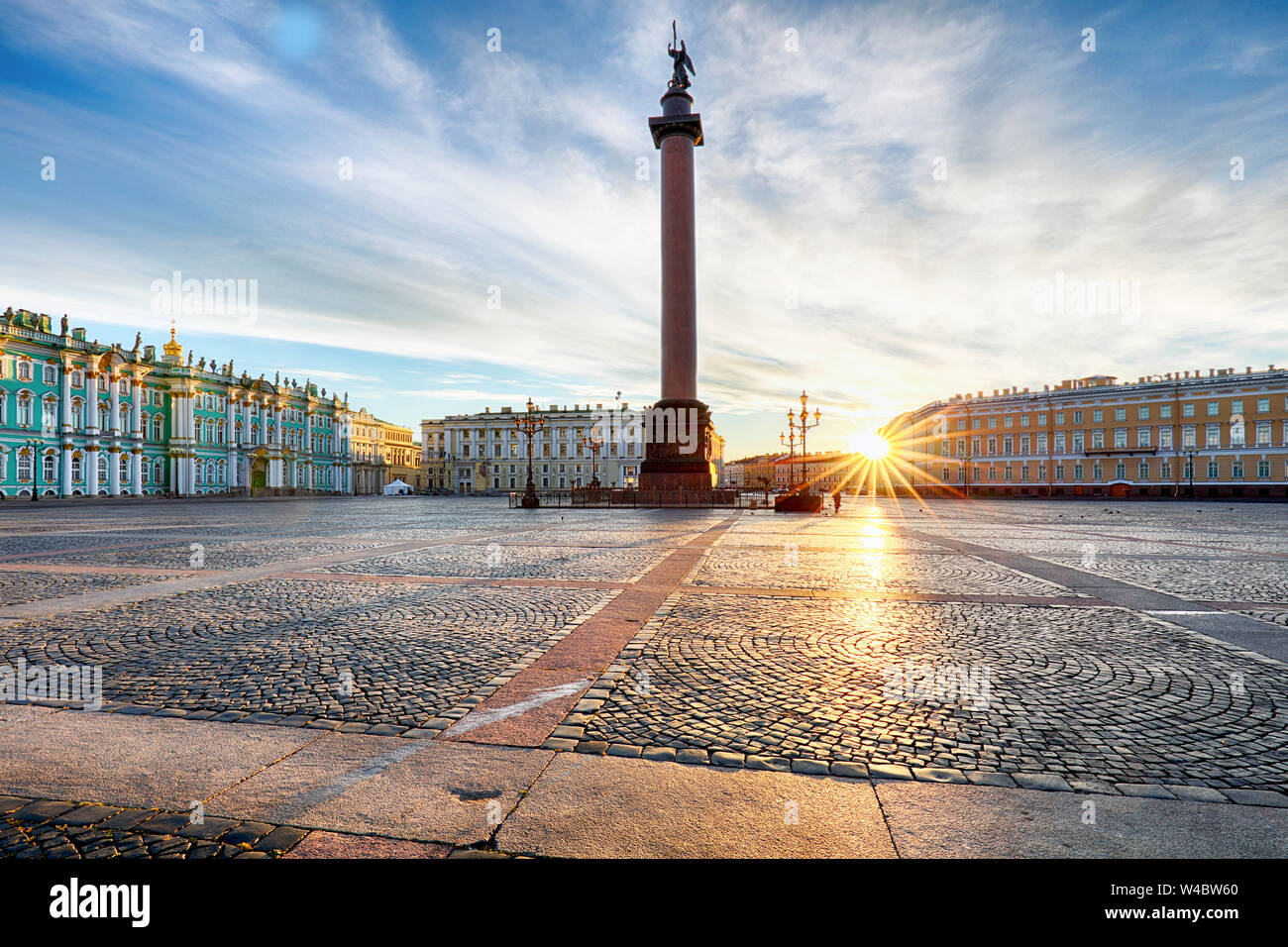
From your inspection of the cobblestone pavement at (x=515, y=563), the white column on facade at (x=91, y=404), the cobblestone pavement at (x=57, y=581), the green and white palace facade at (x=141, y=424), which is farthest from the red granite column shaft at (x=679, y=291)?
the white column on facade at (x=91, y=404)

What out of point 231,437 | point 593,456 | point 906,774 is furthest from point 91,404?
point 906,774

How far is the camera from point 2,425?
162 ft

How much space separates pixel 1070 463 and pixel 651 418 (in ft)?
203

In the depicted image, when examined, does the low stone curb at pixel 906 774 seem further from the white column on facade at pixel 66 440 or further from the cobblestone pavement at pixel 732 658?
the white column on facade at pixel 66 440

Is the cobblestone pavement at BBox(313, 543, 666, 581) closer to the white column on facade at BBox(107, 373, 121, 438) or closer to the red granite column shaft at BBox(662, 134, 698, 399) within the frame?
the red granite column shaft at BBox(662, 134, 698, 399)

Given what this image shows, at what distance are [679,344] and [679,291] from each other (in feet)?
8.87

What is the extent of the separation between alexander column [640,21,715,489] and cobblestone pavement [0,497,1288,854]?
22.5 meters

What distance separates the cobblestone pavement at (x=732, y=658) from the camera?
11.0 ft

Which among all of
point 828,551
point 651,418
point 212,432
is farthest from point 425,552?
point 212,432

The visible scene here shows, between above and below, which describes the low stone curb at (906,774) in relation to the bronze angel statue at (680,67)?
below

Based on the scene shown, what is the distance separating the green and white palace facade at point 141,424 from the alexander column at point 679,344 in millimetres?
50165

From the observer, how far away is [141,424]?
204 feet

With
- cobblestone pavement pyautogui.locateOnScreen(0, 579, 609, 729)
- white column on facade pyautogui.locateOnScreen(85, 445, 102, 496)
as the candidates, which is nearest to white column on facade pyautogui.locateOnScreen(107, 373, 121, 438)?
white column on facade pyautogui.locateOnScreen(85, 445, 102, 496)
